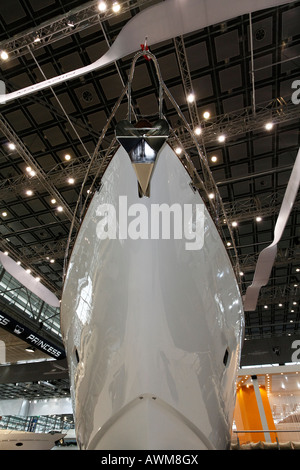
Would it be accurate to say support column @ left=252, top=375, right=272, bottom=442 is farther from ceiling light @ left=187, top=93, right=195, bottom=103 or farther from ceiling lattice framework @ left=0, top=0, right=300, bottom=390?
ceiling light @ left=187, top=93, right=195, bottom=103

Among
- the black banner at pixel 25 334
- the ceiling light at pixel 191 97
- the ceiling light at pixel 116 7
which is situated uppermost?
the ceiling light at pixel 191 97

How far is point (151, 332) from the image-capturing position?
222 cm

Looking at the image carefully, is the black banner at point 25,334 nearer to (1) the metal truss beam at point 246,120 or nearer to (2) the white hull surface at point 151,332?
(1) the metal truss beam at point 246,120

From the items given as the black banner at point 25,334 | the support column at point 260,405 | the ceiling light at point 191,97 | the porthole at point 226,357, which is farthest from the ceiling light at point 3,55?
the support column at point 260,405

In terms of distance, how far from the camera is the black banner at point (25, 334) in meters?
11.1

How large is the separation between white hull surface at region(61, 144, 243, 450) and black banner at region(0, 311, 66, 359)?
9486 mm

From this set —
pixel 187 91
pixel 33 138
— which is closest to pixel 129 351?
pixel 187 91

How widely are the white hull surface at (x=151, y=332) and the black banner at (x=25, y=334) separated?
31.1ft

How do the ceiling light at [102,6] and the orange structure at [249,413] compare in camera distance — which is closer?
the ceiling light at [102,6]

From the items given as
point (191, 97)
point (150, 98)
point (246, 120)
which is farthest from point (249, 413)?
point (150, 98)

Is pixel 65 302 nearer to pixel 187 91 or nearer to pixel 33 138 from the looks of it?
pixel 187 91

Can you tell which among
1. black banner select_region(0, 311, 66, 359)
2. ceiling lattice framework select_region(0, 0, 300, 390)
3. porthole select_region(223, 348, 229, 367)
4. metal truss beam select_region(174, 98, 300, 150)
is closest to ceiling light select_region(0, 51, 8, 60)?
ceiling lattice framework select_region(0, 0, 300, 390)

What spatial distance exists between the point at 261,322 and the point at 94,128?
18.0 metres

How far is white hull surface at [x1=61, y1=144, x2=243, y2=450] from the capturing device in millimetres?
2090
